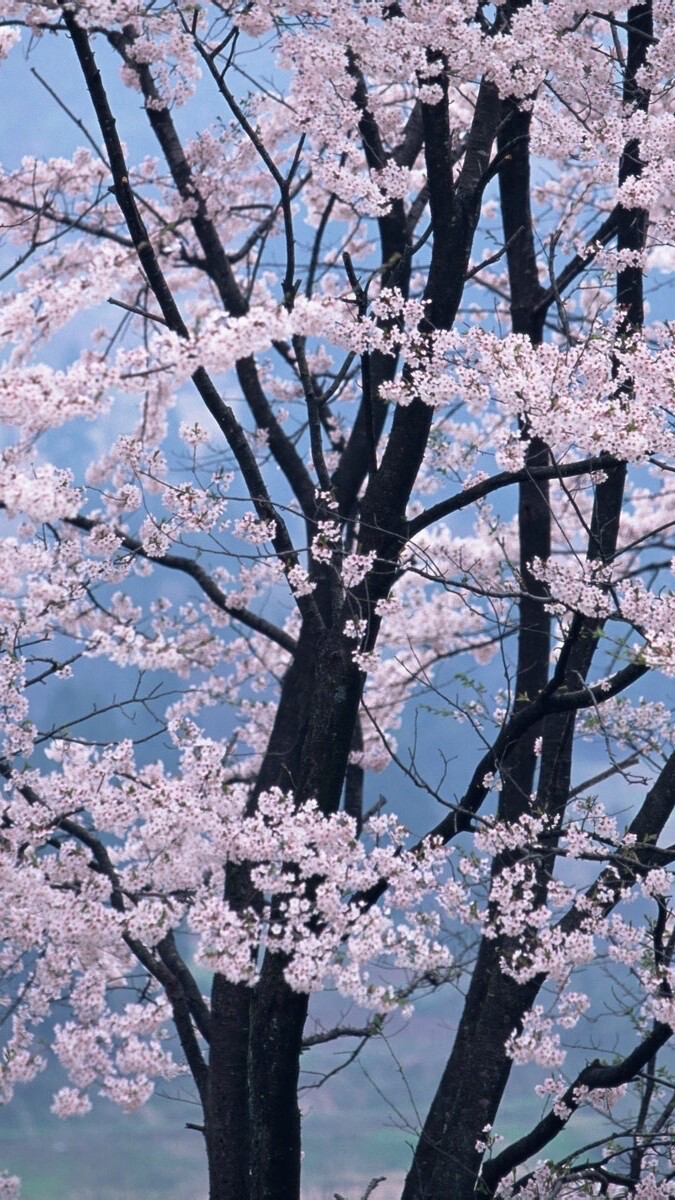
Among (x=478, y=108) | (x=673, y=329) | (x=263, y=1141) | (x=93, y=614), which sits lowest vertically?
(x=263, y=1141)

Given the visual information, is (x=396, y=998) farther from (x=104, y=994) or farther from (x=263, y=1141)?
(x=104, y=994)

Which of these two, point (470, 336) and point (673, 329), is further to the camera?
point (673, 329)

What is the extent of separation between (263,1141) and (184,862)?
4.96 feet

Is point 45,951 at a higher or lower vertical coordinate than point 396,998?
higher

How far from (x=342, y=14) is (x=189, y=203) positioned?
222cm

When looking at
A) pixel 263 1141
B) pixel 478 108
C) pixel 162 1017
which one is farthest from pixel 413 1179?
pixel 478 108

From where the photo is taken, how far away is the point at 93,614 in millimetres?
10578

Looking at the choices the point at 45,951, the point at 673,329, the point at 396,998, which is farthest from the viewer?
the point at 45,951

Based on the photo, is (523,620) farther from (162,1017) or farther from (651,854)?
(162,1017)

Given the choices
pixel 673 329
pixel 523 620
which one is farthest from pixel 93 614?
pixel 673 329

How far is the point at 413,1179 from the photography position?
6746 millimetres

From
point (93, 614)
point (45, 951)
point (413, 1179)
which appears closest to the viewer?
point (413, 1179)

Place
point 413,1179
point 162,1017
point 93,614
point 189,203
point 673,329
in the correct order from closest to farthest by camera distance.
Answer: point 673,329 < point 413,1179 < point 162,1017 < point 189,203 < point 93,614

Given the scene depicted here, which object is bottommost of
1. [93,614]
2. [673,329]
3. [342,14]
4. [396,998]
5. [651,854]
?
[396,998]
